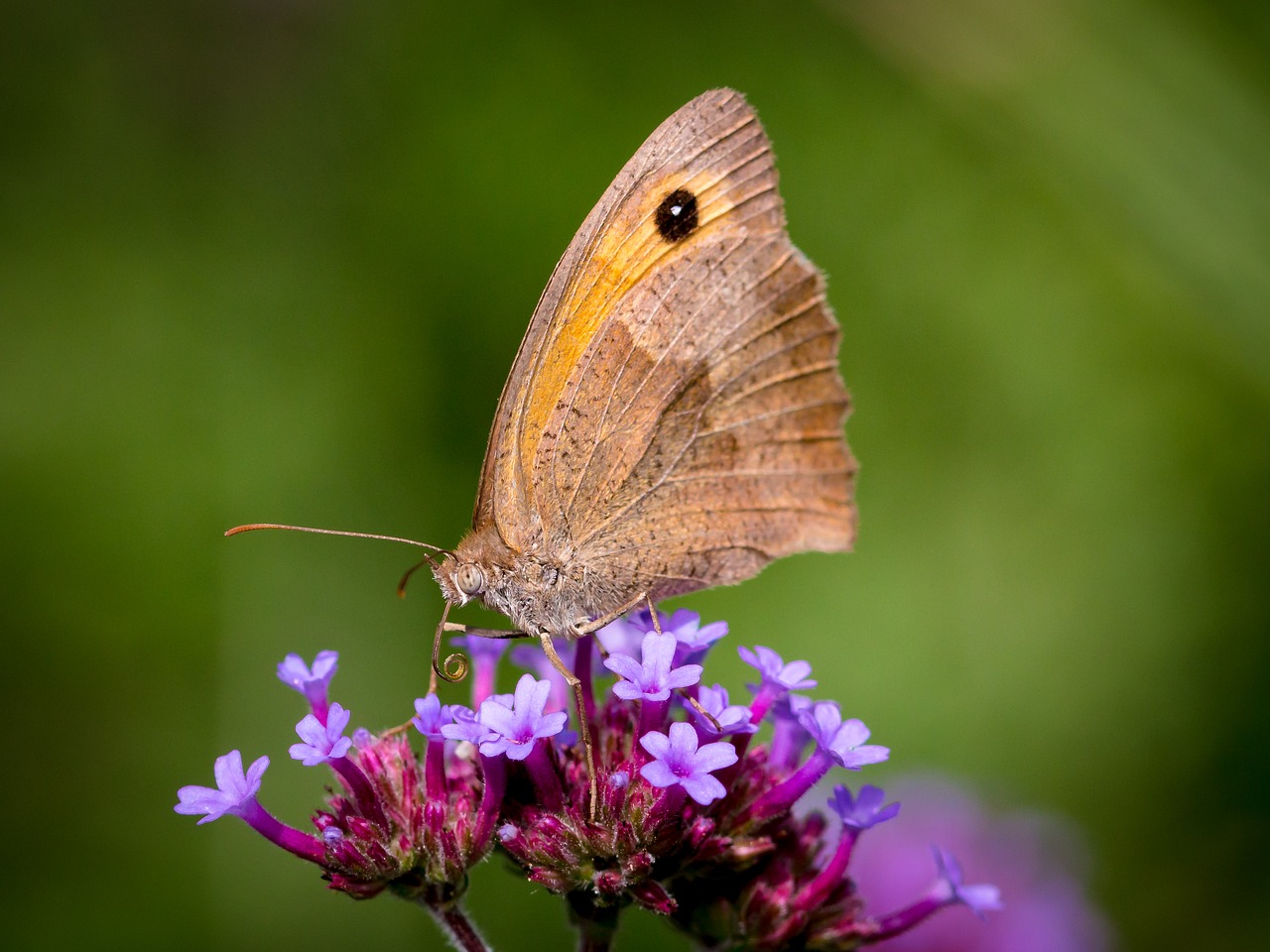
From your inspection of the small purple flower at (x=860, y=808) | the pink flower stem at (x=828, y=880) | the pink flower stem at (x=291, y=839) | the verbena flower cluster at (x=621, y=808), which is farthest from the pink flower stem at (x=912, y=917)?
the pink flower stem at (x=291, y=839)

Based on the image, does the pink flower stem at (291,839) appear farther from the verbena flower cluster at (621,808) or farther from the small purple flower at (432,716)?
the small purple flower at (432,716)

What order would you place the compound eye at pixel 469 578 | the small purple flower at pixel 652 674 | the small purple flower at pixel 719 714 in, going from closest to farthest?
the small purple flower at pixel 652 674
the small purple flower at pixel 719 714
the compound eye at pixel 469 578

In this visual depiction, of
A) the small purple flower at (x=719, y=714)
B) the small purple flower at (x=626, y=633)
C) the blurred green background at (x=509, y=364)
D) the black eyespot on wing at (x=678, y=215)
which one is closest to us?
the small purple flower at (x=719, y=714)

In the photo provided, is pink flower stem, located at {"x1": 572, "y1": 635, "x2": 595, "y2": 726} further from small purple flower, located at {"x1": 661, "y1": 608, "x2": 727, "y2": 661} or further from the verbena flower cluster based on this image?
small purple flower, located at {"x1": 661, "y1": 608, "x2": 727, "y2": 661}

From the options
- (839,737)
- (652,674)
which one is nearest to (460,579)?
(652,674)

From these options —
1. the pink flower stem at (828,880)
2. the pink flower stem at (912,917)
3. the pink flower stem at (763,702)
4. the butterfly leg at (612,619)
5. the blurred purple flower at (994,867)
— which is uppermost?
the butterfly leg at (612,619)

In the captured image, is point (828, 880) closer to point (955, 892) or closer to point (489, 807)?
point (955, 892)

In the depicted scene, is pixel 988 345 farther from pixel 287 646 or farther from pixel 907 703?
pixel 287 646
